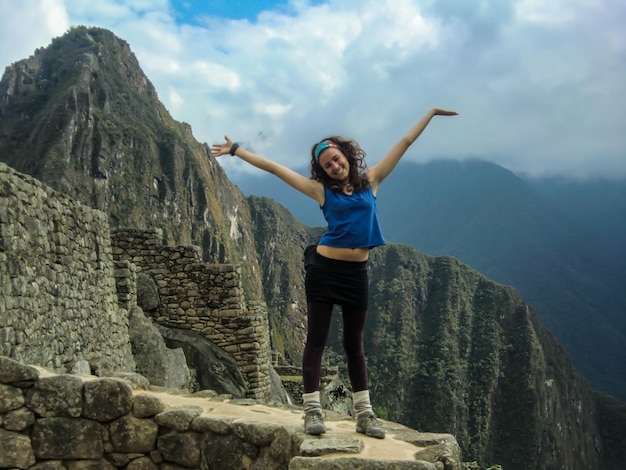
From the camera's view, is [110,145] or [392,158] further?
[110,145]

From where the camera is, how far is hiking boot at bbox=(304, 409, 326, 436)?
381 centimetres

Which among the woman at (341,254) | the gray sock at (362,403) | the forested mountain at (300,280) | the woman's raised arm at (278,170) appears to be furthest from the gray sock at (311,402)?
the forested mountain at (300,280)

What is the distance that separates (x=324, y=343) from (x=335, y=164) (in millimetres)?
1340

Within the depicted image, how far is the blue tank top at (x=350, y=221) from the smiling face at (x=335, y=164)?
14cm

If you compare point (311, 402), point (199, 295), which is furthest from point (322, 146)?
point (199, 295)

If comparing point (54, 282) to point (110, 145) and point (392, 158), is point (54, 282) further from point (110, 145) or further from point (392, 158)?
point (110, 145)

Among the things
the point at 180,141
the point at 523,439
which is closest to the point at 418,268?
the point at 523,439

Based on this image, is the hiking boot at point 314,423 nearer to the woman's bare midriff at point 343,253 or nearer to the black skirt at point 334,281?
the black skirt at point 334,281

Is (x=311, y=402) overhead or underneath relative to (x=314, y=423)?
overhead

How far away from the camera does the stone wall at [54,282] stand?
566 centimetres

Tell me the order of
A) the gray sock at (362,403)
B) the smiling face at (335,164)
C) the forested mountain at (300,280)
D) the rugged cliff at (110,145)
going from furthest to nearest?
the forested mountain at (300,280) < the rugged cliff at (110,145) < the smiling face at (335,164) < the gray sock at (362,403)

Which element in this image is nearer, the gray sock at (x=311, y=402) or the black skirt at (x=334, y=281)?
the gray sock at (x=311, y=402)

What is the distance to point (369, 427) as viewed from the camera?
159 inches

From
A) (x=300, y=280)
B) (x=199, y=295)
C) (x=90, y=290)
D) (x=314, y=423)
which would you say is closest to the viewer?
(x=314, y=423)
